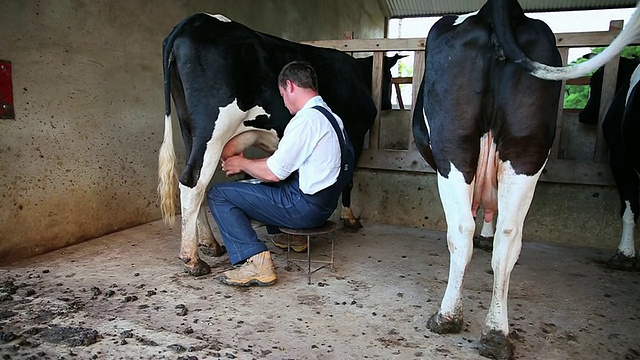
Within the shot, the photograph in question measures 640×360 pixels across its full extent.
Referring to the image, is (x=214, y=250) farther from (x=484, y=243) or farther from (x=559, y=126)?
(x=559, y=126)

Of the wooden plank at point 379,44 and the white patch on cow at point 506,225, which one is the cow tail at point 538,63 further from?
the wooden plank at point 379,44

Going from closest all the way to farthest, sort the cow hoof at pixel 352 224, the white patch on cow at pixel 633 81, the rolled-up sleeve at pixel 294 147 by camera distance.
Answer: the rolled-up sleeve at pixel 294 147
the white patch on cow at pixel 633 81
the cow hoof at pixel 352 224

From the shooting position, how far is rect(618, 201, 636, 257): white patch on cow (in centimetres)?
362

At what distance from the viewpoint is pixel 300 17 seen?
7.76m

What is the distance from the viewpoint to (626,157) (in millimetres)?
3602

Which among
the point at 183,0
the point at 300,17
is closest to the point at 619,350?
the point at 183,0

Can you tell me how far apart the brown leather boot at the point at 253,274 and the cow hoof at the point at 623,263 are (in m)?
2.61

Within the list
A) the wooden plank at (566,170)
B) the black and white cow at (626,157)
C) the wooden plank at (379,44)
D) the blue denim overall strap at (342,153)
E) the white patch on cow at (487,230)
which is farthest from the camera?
the wooden plank at (379,44)

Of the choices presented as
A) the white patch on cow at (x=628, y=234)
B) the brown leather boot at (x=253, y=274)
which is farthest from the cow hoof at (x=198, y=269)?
the white patch on cow at (x=628, y=234)

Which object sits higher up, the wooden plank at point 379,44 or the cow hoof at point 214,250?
the wooden plank at point 379,44

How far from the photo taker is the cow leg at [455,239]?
2299 millimetres

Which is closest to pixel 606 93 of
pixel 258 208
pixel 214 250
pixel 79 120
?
pixel 258 208

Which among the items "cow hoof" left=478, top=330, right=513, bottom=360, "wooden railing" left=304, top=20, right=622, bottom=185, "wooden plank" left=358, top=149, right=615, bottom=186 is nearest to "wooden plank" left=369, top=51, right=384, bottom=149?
"wooden railing" left=304, top=20, right=622, bottom=185

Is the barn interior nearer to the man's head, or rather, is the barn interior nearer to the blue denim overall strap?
the blue denim overall strap
